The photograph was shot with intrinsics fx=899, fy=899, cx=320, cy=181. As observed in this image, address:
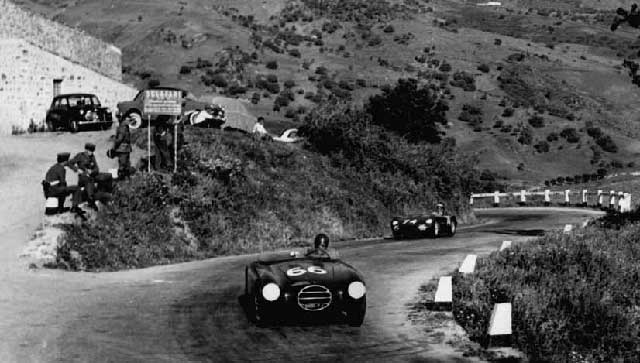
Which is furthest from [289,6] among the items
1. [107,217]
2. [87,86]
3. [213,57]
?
[107,217]

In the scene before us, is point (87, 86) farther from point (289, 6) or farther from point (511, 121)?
point (289, 6)

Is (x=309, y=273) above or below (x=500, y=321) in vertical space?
above

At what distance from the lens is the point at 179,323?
12.9 meters

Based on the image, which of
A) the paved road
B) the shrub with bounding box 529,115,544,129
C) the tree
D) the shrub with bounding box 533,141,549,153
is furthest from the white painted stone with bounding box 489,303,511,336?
the shrub with bounding box 529,115,544,129

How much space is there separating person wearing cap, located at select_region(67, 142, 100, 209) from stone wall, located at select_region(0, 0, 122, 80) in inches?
787

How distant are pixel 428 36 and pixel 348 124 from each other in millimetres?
79348

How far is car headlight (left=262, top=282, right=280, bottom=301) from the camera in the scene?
1251 cm

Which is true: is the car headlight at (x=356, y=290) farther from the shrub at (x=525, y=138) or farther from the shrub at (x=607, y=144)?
the shrub at (x=607, y=144)

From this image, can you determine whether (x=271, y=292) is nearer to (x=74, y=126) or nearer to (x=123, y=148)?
(x=123, y=148)

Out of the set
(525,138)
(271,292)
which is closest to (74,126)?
(271,292)

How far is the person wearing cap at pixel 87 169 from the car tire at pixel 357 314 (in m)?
11.3

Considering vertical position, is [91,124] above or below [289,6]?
below

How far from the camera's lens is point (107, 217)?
23.0 meters

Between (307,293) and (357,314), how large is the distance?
0.82 metres
